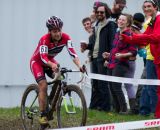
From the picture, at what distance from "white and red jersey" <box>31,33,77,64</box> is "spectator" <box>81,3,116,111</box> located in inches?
95.3

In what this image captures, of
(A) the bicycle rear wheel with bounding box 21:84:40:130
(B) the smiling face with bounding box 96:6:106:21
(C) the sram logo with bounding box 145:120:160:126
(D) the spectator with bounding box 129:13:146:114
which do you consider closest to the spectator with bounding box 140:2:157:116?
(D) the spectator with bounding box 129:13:146:114

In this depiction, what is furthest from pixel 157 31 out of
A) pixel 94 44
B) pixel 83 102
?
pixel 94 44

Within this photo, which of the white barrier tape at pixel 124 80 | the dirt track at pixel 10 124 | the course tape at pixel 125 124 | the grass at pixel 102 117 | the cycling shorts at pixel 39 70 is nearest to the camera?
the course tape at pixel 125 124

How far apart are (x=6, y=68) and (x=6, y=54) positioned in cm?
34

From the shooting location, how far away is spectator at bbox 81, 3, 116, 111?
12258 mm

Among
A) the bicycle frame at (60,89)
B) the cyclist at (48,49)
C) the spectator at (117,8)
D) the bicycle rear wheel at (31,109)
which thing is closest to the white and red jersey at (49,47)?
the cyclist at (48,49)

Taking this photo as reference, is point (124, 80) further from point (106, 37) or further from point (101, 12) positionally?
point (101, 12)

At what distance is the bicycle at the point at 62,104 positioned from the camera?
30.9 feet

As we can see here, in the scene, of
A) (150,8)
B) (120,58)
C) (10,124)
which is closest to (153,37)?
(150,8)

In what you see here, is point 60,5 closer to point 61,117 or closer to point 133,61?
point 133,61

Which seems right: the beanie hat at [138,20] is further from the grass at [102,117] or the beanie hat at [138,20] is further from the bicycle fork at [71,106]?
the bicycle fork at [71,106]

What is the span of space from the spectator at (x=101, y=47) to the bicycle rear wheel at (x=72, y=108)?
2.36 meters

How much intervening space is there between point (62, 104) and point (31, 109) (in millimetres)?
873

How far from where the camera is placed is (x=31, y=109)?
10422mm
